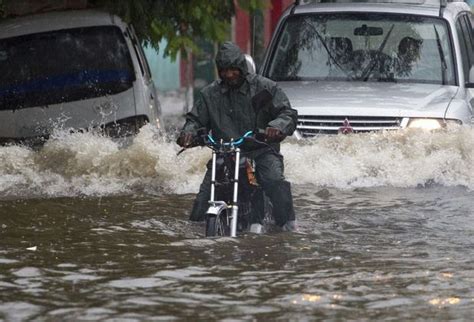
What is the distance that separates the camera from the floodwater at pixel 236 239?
31.2ft

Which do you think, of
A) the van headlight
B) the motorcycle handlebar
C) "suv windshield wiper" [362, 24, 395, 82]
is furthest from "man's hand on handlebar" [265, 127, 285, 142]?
"suv windshield wiper" [362, 24, 395, 82]

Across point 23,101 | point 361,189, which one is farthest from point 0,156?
point 361,189

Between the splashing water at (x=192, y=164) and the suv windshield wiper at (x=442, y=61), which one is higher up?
the suv windshield wiper at (x=442, y=61)

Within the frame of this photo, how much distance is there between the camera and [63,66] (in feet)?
55.0

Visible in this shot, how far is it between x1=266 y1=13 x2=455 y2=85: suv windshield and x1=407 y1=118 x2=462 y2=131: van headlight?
3.03ft

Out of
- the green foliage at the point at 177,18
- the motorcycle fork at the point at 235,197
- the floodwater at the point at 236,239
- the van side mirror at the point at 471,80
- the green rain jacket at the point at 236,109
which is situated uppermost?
the green foliage at the point at 177,18

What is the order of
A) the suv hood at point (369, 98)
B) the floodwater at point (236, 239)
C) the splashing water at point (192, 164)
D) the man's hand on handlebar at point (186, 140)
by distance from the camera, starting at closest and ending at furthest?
the floodwater at point (236, 239) < the man's hand on handlebar at point (186, 140) < the suv hood at point (369, 98) < the splashing water at point (192, 164)

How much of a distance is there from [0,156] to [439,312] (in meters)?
8.11

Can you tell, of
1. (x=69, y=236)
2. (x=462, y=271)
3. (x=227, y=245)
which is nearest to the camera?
(x=462, y=271)

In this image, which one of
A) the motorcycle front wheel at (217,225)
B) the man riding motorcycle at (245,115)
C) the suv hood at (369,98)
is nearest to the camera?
the motorcycle front wheel at (217,225)

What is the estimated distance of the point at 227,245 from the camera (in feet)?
37.9

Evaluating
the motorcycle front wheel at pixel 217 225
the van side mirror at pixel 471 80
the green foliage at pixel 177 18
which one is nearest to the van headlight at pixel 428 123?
the van side mirror at pixel 471 80

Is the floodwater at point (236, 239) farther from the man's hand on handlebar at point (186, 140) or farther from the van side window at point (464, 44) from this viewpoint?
the van side window at point (464, 44)

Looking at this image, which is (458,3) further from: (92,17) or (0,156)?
(0,156)
